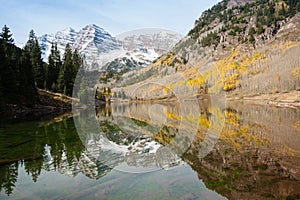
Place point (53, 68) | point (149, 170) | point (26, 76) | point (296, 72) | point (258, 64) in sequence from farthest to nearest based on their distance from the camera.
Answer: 1. point (258, 64)
2. point (296, 72)
3. point (53, 68)
4. point (26, 76)
5. point (149, 170)

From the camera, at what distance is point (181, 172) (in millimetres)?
8891

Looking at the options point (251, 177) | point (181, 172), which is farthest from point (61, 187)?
point (251, 177)

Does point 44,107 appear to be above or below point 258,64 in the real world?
below

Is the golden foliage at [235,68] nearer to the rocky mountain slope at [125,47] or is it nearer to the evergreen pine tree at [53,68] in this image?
the evergreen pine tree at [53,68]

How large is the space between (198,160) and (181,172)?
142 cm

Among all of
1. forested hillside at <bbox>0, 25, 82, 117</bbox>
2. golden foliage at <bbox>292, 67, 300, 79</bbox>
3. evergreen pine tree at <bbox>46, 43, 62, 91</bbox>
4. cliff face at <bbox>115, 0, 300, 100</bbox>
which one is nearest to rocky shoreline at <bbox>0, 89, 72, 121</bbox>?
forested hillside at <bbox>0, 25, 82, 117</bbox>

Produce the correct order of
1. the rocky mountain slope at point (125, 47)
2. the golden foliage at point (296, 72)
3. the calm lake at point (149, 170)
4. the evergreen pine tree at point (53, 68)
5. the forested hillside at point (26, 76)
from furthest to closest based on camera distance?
the golden foliage at point (296, 72), the evergreen pine tree at point (53, 68), the forested hillside at point (26, 76), the rocky mountain slope at point (125, 47), the calm lake at point (149, 170)

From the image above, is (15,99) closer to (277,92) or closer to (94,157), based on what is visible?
(94,157)

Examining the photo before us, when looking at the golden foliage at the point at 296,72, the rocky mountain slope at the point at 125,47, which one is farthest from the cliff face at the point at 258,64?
the rocky mountain slope at the point at 125,47

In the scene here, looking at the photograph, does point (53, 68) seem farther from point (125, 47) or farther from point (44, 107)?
point (125, 47)

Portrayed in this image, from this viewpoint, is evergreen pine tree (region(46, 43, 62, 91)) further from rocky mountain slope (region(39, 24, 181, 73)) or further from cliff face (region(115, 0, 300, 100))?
rocky mountain slope (region(39, 24, 181, 73))

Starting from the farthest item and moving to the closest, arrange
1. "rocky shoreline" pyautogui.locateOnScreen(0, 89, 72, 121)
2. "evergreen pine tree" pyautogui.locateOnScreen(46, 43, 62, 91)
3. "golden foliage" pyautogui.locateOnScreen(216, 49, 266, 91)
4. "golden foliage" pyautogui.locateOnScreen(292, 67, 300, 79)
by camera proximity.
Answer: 1. "golden foliage" pyautogui.locateOnScreen(216, 49, 266, 91)
2. "golden foliage" pyautogui.locateOnScreen(292, 67, 300, 79)
3. "evergreen pine tree" pyautogui.locateOnScreen(46, 43, 62, 91)
4. "rocky shoreline" pyautogui.locateOnScreen(0, 89, 72, 121)

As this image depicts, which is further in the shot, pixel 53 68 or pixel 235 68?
Result: pixel 235 68

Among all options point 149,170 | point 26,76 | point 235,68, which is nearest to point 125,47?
point 149,170
